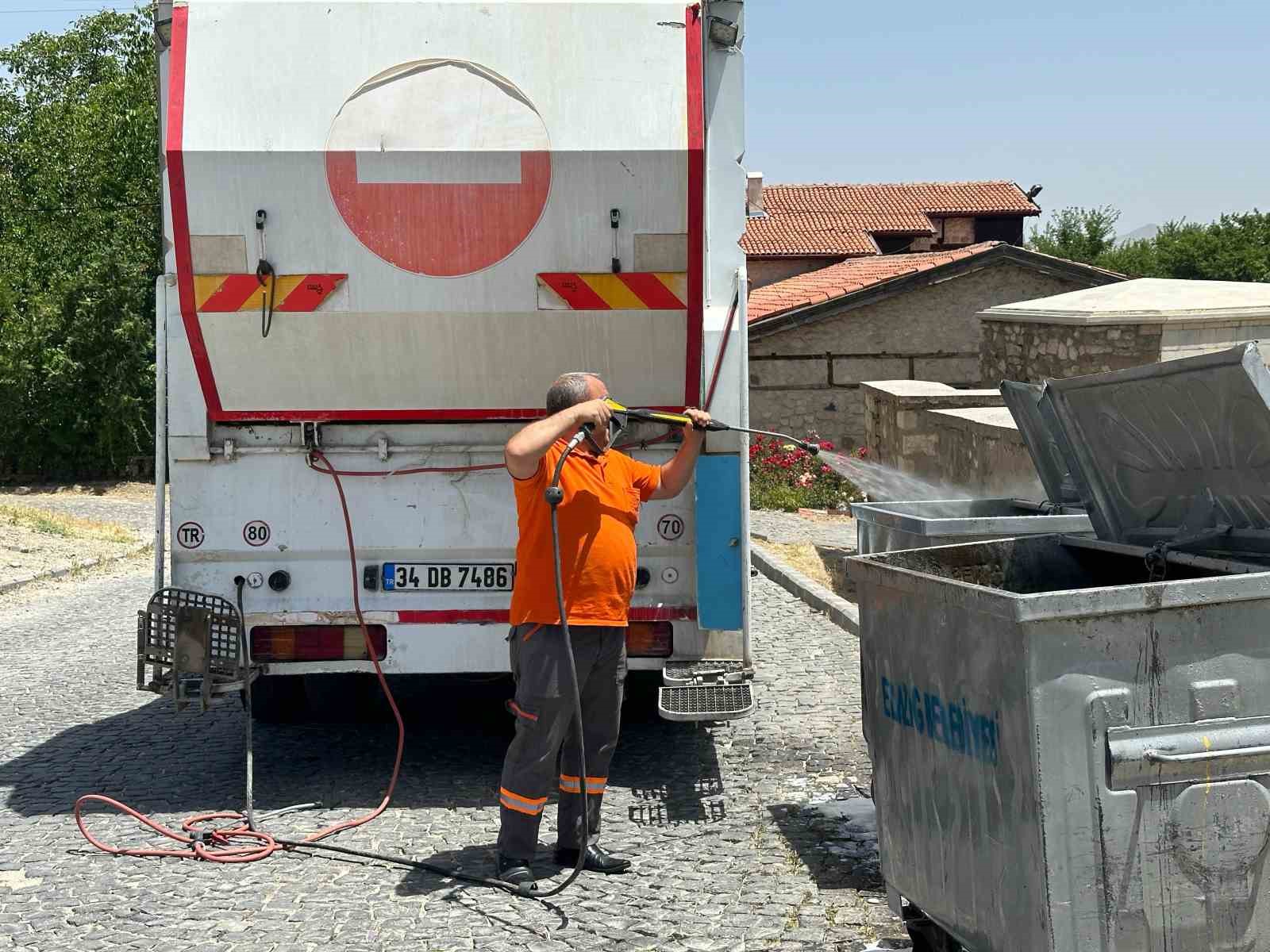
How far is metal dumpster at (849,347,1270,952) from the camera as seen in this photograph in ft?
11.4

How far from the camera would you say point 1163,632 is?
3.53m

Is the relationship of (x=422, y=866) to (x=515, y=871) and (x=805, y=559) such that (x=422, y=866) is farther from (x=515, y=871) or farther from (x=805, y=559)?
(x=805, y=559)

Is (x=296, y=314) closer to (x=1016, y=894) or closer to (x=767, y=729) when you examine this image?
(x=767, y=729)

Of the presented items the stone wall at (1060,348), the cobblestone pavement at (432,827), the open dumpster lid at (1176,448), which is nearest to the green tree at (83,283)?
the stone wall at (1060,348)

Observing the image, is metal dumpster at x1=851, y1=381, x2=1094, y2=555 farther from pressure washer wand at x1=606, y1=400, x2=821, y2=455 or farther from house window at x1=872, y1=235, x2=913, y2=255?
house window at x1=872, y1=235, x2=913, y2=255

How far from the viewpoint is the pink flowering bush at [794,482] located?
21.0m

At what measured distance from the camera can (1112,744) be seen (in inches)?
137

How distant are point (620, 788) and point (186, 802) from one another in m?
1.86

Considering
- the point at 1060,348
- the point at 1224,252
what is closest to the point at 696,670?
the point at 1060,348

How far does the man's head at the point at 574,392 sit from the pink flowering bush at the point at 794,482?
15029 mm

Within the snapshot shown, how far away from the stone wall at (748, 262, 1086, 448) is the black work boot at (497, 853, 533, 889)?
2196 cm

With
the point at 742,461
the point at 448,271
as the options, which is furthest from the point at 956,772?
the point at 448,271

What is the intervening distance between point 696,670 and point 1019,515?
4.93 feet

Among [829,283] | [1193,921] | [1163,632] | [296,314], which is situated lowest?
[1193,921]
